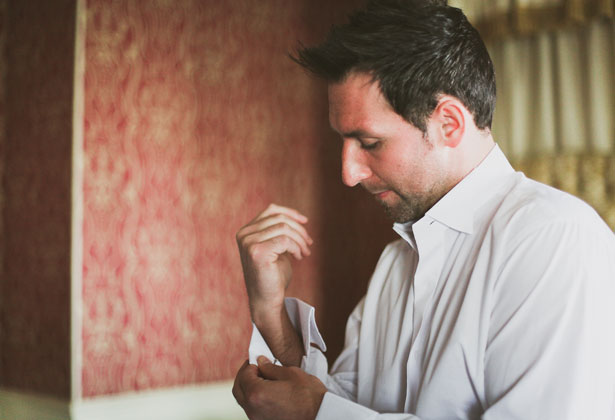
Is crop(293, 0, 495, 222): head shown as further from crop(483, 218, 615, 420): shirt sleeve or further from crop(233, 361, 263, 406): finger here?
crop(233, 361, 263, 406): finger

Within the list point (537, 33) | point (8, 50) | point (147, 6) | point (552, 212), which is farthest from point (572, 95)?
point (8, 50)

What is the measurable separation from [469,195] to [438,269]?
0.15 meters

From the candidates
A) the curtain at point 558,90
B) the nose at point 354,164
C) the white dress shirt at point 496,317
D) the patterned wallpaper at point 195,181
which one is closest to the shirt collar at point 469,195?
the white dress shirt at point 496,317

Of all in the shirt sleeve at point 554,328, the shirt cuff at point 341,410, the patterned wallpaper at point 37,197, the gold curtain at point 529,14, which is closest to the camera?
the shirt sleeve at point 554,328

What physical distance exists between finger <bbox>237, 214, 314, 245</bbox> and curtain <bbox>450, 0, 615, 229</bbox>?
5.57ft

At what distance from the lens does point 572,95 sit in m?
2.68

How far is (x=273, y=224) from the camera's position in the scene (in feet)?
4.12

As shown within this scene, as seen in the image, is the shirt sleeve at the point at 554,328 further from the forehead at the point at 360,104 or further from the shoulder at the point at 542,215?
the forehead at the point at 360,104

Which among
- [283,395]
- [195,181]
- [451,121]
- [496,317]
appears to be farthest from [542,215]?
[195,181]

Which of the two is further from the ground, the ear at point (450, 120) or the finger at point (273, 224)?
the ear at point (450, 120)

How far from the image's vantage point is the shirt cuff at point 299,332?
4.10 feet

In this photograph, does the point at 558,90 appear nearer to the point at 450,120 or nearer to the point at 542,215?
the point at 450,120

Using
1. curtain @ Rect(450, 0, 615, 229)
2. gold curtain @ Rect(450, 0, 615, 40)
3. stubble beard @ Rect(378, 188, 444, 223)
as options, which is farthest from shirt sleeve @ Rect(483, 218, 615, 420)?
gold curtain @ Rect(450, 0, 615, 40)

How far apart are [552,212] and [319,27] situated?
335 cm
